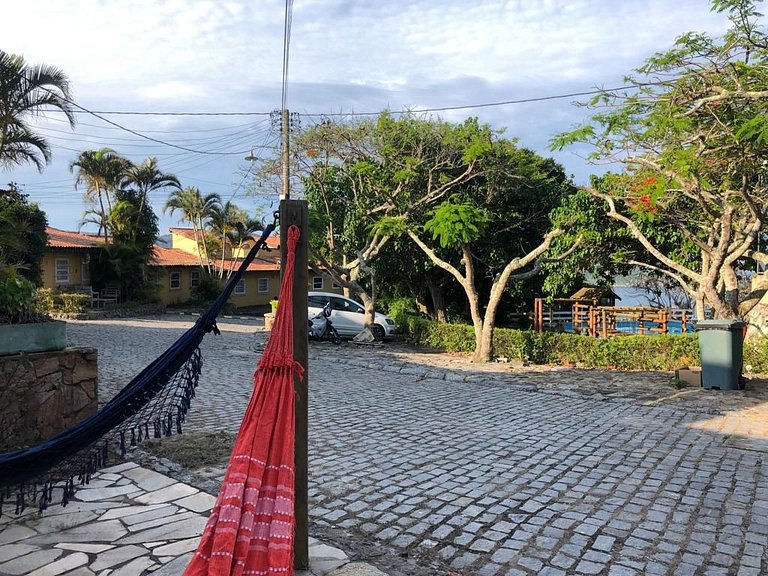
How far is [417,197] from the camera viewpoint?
54.3 feet

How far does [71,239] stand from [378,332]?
19035mm

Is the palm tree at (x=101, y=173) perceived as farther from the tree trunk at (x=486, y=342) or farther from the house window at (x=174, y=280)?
the tree trunk at (x=486, y=342)

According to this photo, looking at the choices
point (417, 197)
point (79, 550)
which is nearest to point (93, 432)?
point (79, 550)

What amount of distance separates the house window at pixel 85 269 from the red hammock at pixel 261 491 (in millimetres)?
28494

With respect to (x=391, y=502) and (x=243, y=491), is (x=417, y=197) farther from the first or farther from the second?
(x=243, y=491)

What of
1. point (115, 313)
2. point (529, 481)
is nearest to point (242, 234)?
point (115, 313)

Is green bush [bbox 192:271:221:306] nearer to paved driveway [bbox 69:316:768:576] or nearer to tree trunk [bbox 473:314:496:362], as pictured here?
tree trunk [bbox 473:314:496:362]

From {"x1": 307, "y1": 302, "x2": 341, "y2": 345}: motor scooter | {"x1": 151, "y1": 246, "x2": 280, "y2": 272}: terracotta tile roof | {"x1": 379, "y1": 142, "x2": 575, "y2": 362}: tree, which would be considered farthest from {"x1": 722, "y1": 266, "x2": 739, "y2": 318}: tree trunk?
{"x1": 151, "y1": 246, "x2": 280, "y2": 272}: terracotta tile roof

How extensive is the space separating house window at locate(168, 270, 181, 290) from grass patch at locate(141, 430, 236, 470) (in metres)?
28.3

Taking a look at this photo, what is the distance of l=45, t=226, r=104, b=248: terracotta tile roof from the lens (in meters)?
26.4

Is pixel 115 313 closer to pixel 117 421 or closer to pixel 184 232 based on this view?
pixel 184 232

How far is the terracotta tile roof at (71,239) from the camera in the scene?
26375mm

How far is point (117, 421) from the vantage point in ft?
11.4

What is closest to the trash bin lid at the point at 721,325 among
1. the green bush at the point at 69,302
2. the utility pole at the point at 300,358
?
the utility pole at the point at 300,358
